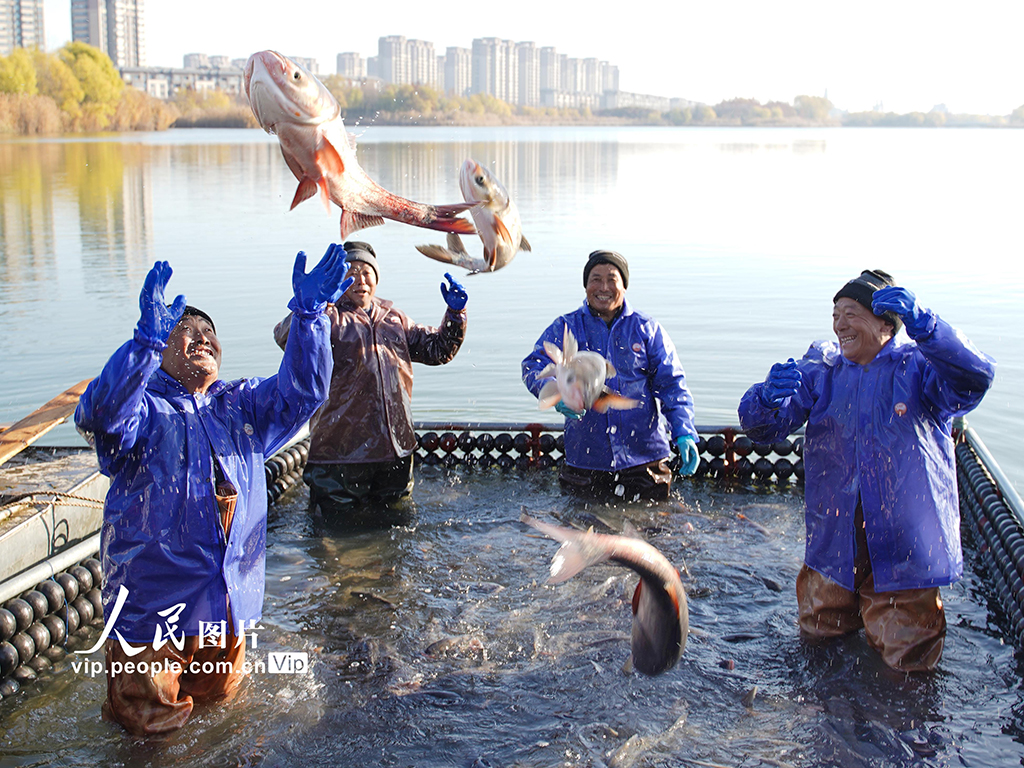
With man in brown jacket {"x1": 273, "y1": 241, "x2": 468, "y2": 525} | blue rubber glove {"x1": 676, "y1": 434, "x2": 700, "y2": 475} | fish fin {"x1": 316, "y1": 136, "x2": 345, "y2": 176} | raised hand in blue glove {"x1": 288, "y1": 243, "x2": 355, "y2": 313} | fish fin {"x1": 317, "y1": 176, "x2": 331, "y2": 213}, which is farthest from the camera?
man in brown jacket {"x1": 273, "y1": 241, "x2": 468, "y2": 525}

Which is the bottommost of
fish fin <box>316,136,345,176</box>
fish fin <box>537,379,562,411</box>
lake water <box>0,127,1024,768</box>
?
lake water <box>0,127,1024,768</box>

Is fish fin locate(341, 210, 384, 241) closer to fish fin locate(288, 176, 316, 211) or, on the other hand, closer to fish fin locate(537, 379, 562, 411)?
fish fin locate(288, 176, 316, 211)

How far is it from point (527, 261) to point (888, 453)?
48.9 ft

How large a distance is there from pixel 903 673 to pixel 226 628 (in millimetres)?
3368

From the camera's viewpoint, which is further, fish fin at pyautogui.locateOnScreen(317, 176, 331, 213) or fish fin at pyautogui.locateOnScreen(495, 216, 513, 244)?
fish fin at pyautogui.locateOnScreen(495, 216, 513, 244)

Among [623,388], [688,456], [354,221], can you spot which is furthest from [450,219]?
→ [623,388]

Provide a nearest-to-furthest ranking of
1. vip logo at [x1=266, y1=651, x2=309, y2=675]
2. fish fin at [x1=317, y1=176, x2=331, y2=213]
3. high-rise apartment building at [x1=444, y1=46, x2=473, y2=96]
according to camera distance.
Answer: fish fin at [x1=317, y1=176, x2=331, y2=213] < vip logo at [x1=266, y1=651, x2=309, y2=675] < high-rise apartment building at [x1=444, y1=46, x2=473, y2=96]

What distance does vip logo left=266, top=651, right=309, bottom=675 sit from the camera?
5.19 metres

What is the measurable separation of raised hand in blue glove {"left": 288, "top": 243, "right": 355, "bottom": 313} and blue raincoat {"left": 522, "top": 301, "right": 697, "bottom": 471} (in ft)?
9.37

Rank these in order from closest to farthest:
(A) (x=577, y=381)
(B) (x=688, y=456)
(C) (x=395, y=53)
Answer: (A) (x=577, y=381) < (B) (x=688, y=456) < (C) (x=395, y=53)

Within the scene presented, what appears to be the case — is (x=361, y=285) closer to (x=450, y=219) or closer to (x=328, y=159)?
(x=450, y=219)

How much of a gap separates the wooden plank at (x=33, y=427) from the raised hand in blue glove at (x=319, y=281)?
3.02m

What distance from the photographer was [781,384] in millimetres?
4945

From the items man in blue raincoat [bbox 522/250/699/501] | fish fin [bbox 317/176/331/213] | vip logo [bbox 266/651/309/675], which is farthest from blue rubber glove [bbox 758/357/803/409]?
vip logo [bbox 266/651/309/675]
